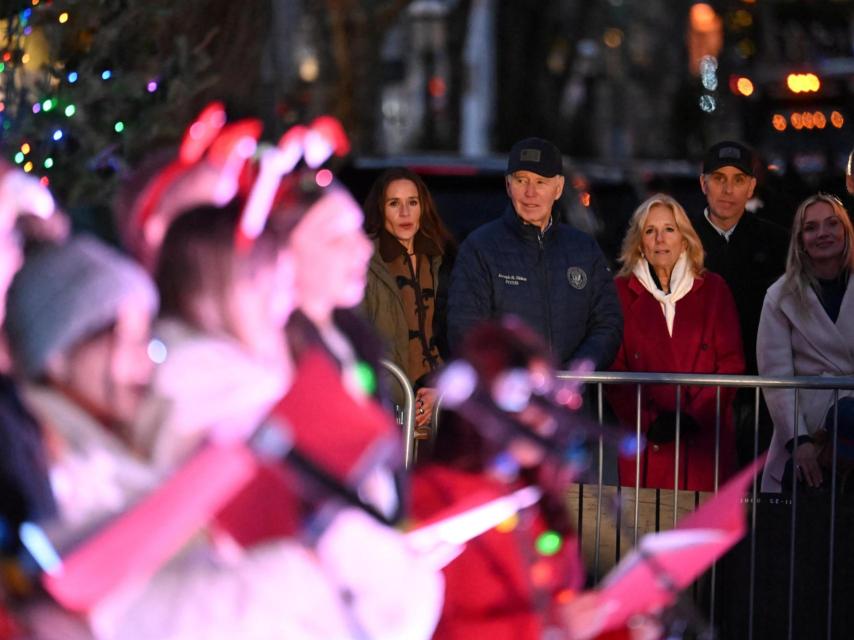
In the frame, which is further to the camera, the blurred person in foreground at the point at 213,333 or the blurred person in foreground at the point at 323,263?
the blurred person in foreground at the point at 323,263

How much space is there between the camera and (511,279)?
7332 mm

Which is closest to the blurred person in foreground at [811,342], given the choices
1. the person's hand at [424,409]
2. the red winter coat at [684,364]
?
the red winter coat at [684,364]

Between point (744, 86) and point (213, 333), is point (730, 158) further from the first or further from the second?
point (744, 86)

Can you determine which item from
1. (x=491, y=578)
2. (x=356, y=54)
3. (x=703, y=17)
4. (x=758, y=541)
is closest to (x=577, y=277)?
(x=758, y=541)

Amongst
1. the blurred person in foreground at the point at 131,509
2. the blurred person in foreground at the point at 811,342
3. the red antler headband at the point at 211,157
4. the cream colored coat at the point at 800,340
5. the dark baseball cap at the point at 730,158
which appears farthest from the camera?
the dark baseball cap at the point at 730,158

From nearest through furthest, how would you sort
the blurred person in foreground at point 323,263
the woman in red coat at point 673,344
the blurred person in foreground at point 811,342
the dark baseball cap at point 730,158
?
the blurred person in foreground at point 323,263
the blurred person in foreground at point 811,342
the woman in red coat at point 673,344
the dark baseball cap at point 730,158

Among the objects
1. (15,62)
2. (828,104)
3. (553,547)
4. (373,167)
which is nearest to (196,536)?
(553,547)

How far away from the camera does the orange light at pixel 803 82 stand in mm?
22469

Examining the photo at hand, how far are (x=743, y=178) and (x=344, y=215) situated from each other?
5.20 meters

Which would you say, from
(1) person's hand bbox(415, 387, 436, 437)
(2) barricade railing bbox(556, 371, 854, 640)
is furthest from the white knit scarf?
(1) person's hand bbox(415, 387, 436, 437)

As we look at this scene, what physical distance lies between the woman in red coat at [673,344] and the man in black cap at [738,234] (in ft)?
1.92

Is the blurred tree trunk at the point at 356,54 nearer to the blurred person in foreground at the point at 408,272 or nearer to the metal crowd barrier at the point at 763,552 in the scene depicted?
the blurred person in foreground at the point at 408,272

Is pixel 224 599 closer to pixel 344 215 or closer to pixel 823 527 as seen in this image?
pixel 344 215

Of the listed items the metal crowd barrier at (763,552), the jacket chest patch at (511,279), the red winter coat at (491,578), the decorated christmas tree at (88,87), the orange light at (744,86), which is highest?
the orange light at (744,86)
